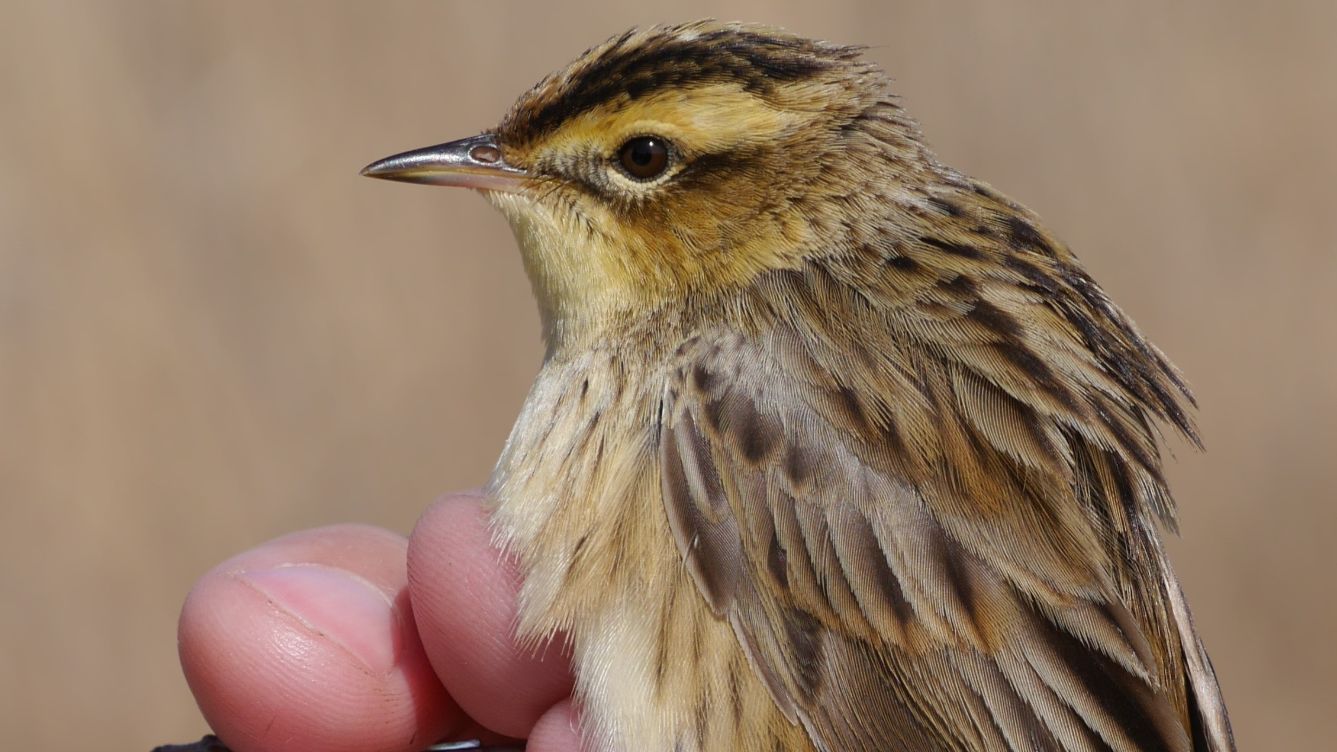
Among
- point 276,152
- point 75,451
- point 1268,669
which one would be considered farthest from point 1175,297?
point 75,451

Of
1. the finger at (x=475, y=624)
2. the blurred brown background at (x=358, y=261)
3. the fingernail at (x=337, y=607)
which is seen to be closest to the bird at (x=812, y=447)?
the finger at (x=475, y=624)

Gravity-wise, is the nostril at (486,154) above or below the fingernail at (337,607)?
above

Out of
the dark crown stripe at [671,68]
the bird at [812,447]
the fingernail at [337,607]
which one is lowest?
the fingernail at [337,607]

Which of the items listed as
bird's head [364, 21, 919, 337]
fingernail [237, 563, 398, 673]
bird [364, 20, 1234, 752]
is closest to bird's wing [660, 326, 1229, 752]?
bird [364, 20, 1234, 752]

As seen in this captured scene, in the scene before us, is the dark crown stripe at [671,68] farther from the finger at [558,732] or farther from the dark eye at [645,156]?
the finger at [558,732]

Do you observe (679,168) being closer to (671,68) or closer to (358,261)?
(671,68)

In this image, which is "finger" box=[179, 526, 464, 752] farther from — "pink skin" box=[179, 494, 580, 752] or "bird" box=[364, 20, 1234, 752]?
"bird" box=[364, 20, 1234, 752]

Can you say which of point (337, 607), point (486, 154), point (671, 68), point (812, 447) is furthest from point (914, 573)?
point (337, 607)
